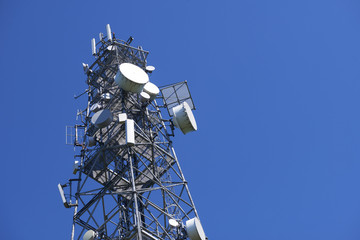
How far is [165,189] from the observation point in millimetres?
22234

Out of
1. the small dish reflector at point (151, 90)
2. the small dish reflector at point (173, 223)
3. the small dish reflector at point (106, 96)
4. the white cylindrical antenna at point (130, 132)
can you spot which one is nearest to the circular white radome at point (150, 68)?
the small dish reflector at point (151, 90)

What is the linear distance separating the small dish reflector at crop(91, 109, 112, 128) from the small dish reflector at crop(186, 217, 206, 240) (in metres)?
6.46

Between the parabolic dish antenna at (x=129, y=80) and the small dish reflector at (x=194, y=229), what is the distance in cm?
720

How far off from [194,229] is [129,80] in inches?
310

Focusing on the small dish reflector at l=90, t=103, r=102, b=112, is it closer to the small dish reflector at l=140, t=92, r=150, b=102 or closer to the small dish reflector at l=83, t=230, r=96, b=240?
the small dish reflector at l=140, t=92, r=150, b=102

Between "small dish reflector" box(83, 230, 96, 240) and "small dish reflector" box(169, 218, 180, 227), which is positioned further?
"small dish reflector" box(83, 230, 96, 240)

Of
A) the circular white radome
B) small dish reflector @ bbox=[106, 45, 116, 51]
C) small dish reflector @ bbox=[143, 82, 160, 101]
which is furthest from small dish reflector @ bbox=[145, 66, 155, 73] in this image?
small dish reflector @ bbox=[106, 45, 116, 51]

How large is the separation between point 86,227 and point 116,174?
9.67 ft

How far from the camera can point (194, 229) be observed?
796 inches

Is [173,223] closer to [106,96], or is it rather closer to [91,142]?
[91,142]

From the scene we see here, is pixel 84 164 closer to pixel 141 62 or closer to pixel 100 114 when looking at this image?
pixel 100 114

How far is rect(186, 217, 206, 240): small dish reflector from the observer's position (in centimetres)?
2012

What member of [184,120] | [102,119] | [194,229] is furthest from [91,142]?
[194,229]

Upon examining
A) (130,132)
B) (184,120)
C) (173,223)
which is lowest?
(173,223)
